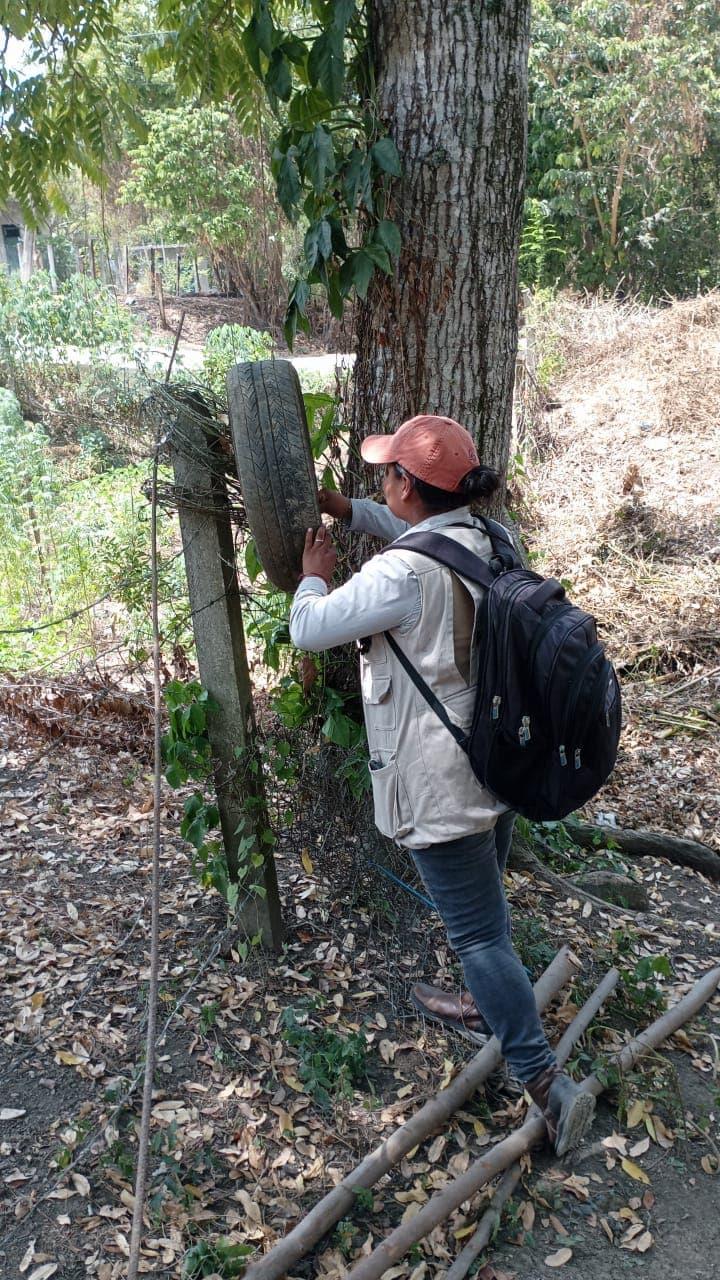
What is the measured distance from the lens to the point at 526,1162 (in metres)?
2.57

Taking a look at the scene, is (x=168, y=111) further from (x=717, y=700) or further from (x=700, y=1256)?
(x=700, y=1256)

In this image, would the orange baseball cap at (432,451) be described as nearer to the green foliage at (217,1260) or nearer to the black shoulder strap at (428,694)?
the black shoulder strap at (428,694)

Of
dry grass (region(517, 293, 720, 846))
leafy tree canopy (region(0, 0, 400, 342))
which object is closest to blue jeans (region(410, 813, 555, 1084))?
leafy tree canopy (region(0, 0, 400, 342))

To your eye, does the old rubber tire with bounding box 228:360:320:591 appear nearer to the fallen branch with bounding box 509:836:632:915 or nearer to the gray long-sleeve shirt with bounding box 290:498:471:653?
the gray long-sleeve shirt with bounding box 290:498:471:653

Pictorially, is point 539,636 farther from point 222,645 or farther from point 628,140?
point 628,140

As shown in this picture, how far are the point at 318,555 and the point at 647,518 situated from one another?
19.2 feet

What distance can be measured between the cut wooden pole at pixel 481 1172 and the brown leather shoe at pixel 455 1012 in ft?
0.81

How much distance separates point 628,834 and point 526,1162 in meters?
2.09

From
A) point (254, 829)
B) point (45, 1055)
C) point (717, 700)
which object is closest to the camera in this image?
point (45, 1055)

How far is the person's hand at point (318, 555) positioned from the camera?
242 cm

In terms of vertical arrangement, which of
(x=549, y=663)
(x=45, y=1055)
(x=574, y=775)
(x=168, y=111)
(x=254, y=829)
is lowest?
(x=45, y=1055)

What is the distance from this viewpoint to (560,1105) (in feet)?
8.36

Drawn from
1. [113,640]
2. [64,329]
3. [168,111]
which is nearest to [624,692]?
[113,640]

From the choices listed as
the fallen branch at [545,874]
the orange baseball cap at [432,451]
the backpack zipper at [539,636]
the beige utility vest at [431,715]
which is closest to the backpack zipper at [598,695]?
the backpack zipper at [539,636]
